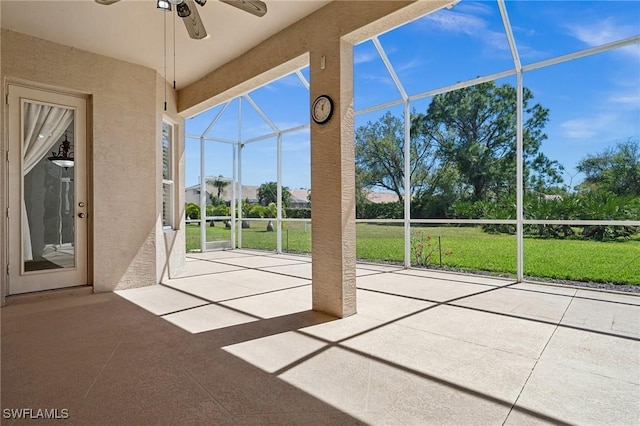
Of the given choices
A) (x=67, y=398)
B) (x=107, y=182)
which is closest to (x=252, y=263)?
(x=107, y=182)

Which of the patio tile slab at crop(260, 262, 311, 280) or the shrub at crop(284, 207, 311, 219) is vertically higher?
the shrub at crop(284, 207, 311, 219)

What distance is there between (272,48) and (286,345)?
315 cm

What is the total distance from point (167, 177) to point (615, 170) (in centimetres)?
632

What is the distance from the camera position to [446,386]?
6.60ft

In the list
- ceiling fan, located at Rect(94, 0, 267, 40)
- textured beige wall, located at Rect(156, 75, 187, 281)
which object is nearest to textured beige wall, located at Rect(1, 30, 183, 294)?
textured beige wall, located at Rect(156, 75, 187, 281)

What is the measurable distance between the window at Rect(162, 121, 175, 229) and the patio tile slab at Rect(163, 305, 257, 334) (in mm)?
2376

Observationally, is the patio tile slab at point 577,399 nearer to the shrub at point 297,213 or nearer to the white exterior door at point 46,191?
the white exterior door at point 46,191

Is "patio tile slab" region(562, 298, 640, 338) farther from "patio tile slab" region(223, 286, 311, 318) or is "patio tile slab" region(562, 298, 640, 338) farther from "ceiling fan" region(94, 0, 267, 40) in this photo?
"ceiling fan" region(94, 0, 267, 40)

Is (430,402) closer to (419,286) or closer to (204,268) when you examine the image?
(419,286)

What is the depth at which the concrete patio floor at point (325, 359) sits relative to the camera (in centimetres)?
177

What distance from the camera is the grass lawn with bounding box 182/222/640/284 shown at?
4.90 metres

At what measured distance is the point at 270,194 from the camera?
916 centimetres

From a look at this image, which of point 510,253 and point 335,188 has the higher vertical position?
point 335,188

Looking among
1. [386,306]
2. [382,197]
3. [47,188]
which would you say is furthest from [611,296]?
[47,188]
